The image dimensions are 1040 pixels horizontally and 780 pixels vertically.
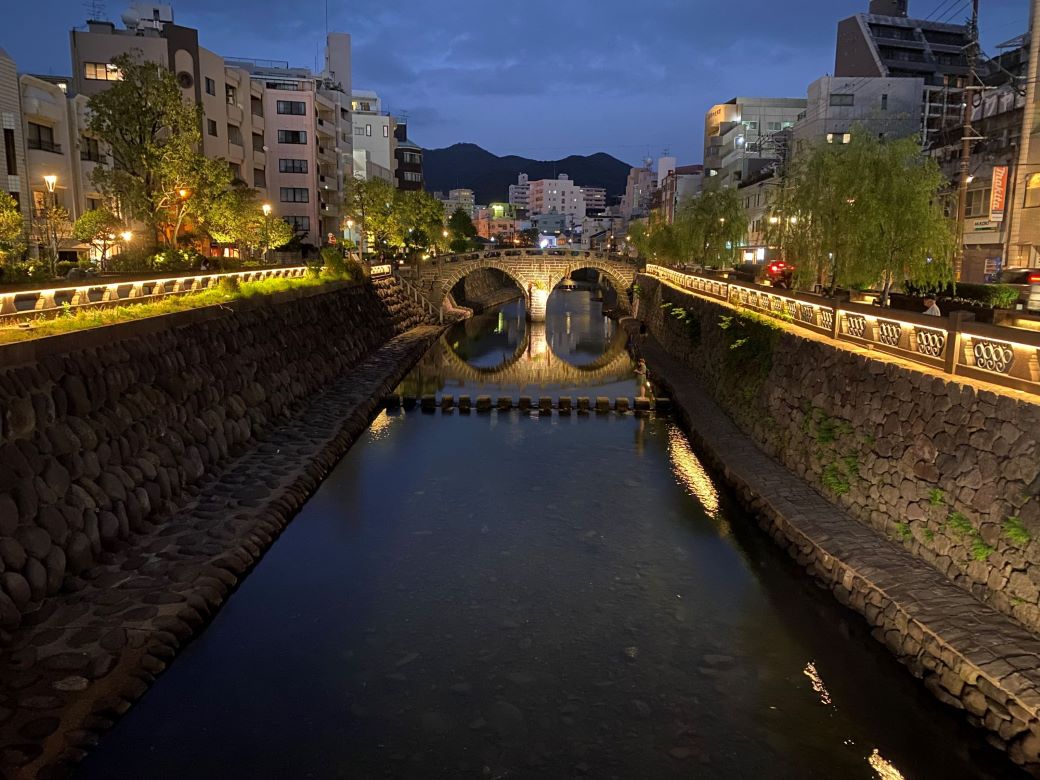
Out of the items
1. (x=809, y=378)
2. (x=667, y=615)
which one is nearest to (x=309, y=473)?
(x=667, y=615)

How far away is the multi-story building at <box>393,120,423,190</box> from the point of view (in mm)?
101719

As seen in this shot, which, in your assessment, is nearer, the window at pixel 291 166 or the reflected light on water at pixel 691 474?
the reflected light on water at pixel 691 474

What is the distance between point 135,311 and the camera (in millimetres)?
17969

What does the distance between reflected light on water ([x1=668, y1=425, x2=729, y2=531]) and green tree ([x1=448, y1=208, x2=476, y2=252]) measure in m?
68.5

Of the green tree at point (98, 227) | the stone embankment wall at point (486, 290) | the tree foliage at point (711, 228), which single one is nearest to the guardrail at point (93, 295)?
the green tree at point (98, 227)

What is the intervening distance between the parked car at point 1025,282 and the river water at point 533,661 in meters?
10.7

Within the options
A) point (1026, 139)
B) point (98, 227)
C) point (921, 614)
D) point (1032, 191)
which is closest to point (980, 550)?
point (921, 614)

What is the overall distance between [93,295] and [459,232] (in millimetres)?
82746

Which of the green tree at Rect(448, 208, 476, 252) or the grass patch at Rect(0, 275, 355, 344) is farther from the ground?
the green tree at Rect(448, 208, 476, 252)

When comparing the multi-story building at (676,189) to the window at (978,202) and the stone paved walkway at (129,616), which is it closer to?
the window at (978,202)

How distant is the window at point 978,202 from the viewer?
124ft

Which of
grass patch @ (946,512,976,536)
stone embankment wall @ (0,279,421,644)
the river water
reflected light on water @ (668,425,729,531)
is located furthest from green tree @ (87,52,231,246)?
grass patch @ (946,512,976,536)

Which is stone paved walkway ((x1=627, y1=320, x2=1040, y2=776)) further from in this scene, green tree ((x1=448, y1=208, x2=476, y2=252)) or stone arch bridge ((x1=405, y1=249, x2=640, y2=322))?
green tree ((x1=448, y1=208, x2=476, y2=252))

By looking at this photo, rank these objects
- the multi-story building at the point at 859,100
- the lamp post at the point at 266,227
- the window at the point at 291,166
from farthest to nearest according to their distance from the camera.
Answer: the window at the point at 291,166 → the multi-story building at the point at 859,100 → the lamp post at the point at 266,227
